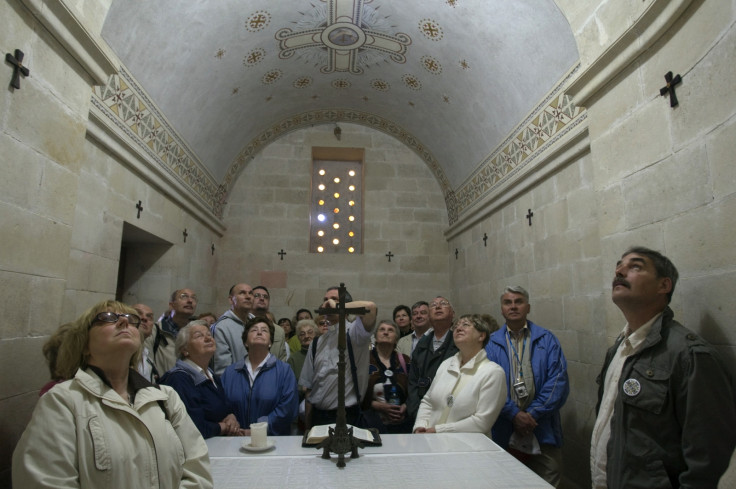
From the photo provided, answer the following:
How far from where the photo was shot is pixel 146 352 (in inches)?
131

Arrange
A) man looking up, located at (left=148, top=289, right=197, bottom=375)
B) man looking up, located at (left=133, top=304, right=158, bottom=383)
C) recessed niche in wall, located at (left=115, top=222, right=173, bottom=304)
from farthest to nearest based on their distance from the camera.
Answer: recessed niche in wall, located at (left=115, top=222, right=173, bottom=304) < man looking up, located at (left=148, top=289, right=197, bottom=375) < man looking up, located at (left=133, top=304, right=158, bottom=383)

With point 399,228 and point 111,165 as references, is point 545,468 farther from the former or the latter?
point 399,228

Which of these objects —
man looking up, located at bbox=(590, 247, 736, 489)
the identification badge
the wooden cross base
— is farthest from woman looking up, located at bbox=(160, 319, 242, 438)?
man looking up, located at bbox=(590, 247, 736, 489)

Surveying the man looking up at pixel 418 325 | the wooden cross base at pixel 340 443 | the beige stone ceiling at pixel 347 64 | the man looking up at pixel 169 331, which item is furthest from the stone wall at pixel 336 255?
the wooden cross base at pixel 340 443

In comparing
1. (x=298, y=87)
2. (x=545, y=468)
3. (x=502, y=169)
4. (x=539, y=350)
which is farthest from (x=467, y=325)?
(x=298, y=87)

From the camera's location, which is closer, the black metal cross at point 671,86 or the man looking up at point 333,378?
the black metal cross at point 671,86

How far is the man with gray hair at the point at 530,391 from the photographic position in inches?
120

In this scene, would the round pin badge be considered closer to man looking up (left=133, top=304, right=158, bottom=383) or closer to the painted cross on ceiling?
A: man looking up (left=133, top=304, right=158, bottom=383)

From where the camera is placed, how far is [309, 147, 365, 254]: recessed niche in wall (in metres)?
7.72

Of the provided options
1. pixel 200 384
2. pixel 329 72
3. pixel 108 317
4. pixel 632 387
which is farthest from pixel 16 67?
pixel 329 72

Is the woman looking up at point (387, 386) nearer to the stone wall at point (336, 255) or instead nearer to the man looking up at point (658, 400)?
the man looking up at point (658, 400)

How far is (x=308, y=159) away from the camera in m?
7.78

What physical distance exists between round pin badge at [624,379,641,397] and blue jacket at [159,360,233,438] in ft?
6.74

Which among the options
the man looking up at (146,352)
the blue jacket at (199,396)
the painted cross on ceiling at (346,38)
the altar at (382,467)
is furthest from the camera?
the painted cross on ceiling at (346,38)
